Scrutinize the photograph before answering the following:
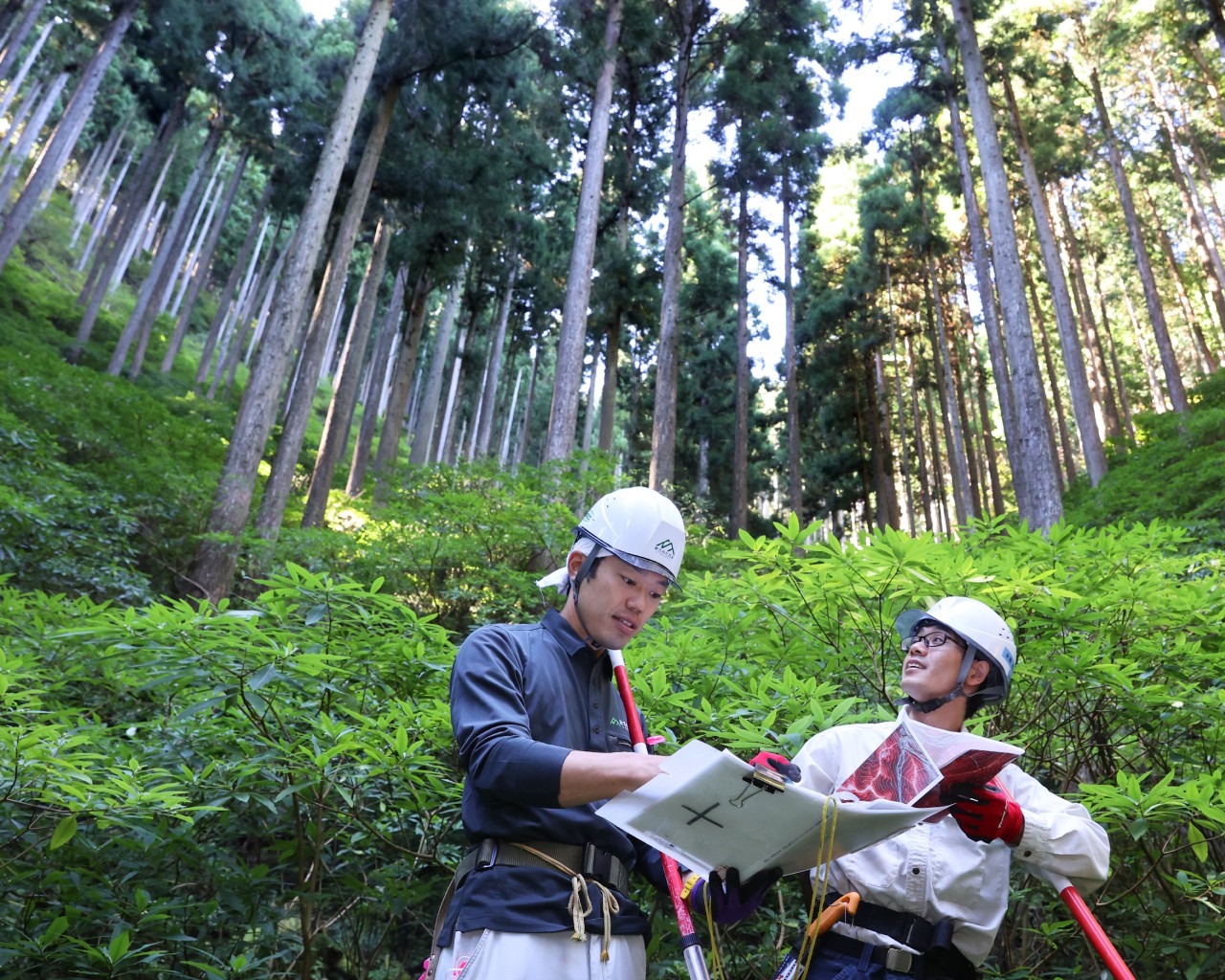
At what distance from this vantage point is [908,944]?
2.13 metres

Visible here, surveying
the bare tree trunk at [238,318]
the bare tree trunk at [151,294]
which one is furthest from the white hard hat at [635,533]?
the bare tree trunk at [238,318]

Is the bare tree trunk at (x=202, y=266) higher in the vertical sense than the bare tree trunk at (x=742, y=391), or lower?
higher

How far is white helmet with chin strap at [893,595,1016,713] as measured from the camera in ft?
8.38

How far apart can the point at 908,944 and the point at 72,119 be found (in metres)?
26.7

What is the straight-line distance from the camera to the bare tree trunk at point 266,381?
952 cm

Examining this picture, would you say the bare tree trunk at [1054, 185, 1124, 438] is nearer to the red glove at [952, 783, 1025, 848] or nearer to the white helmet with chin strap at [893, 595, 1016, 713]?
the white helmet with chin strap at [893, 595, 1016, 713]

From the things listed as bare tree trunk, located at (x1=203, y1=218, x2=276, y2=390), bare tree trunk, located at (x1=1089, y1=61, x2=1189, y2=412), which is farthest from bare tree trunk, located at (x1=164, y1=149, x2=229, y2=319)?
bare tree trunk, located at (x1=1089, y1=61, x2=1189, y2=412)

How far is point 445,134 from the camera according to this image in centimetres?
1748

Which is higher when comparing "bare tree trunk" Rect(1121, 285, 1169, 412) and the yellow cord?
"bare tree trunk" Rect(1121, 285, 1169, 412)

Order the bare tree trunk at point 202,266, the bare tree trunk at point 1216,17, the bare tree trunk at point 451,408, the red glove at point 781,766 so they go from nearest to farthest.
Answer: the red glove at point 781,766 < the bare tree trunk at point 1216,17 < the bare tree trunk at point 202,266 < the bare tree trunk at point 451,408

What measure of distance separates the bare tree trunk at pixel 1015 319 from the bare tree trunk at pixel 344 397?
395 inches

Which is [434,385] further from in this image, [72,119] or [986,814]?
[986,814]

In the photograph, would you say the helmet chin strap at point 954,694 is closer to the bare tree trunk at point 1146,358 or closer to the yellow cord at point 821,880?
the yellow cord at point 821,880

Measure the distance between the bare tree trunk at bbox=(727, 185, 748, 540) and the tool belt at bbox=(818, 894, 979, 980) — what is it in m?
16.0
